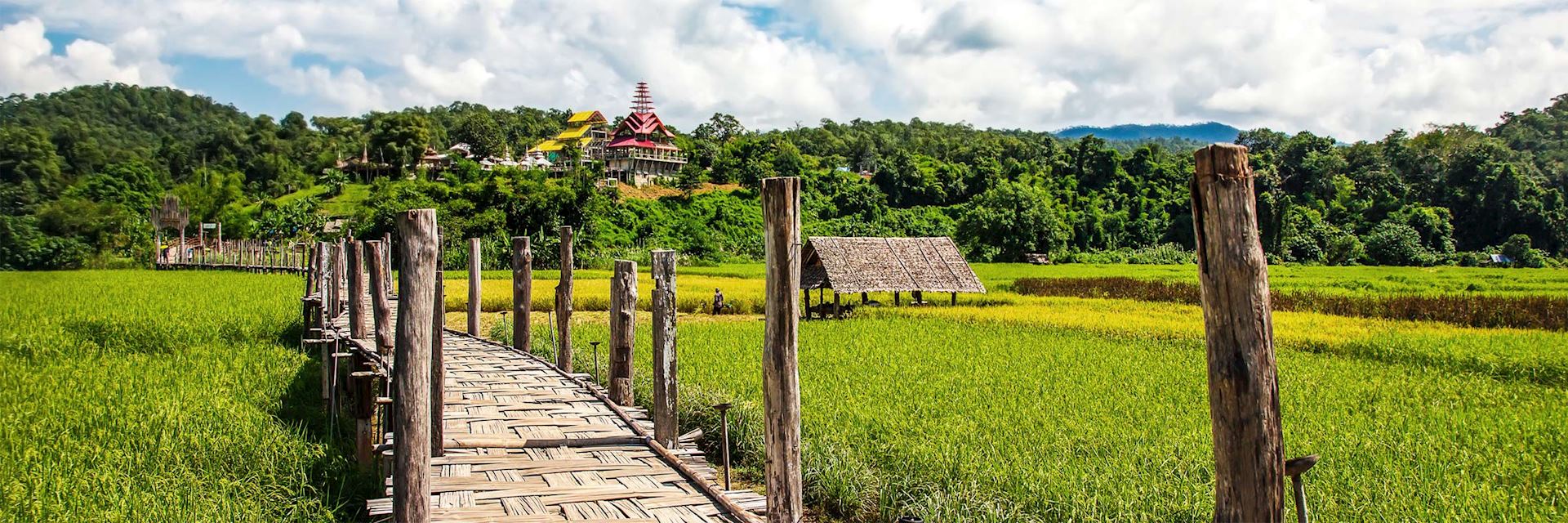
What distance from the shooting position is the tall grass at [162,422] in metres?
5.80

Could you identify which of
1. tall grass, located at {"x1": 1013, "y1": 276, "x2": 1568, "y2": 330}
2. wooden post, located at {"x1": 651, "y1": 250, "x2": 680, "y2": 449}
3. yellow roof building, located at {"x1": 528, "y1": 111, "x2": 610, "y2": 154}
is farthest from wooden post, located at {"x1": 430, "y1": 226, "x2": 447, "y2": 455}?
yellow roof building, located at {"x1": 528, "y1": 111, "x2": 610, "y2": 154}

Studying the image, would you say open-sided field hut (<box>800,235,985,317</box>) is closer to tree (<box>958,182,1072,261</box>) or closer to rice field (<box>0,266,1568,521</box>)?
rice field (<box>0,266,1568,521</box>)

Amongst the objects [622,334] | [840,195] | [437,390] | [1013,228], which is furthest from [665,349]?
[840,195]

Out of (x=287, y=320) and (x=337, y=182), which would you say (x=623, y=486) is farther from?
(x=337, y=182)

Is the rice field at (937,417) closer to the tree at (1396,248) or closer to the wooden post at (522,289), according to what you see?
the wooden post at (522,289)

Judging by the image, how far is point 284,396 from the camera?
9758 mm

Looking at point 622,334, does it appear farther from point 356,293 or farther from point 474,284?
point 474,284

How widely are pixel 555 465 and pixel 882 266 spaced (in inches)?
559

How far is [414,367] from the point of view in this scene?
206 inches

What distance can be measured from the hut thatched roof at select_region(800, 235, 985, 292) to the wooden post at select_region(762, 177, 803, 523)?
13.5 m

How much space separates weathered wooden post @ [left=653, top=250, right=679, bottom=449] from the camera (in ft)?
23.5

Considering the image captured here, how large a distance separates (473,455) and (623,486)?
1.37 metres

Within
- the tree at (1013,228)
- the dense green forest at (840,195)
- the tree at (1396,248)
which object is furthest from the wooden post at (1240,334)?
the tree at (1396,248)

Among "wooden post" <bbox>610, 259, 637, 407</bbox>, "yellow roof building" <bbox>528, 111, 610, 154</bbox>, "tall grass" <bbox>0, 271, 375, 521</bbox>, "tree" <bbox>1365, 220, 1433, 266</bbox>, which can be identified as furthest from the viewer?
"yellow roof building" <bbox>528, 111, 610, 154</bbox>
